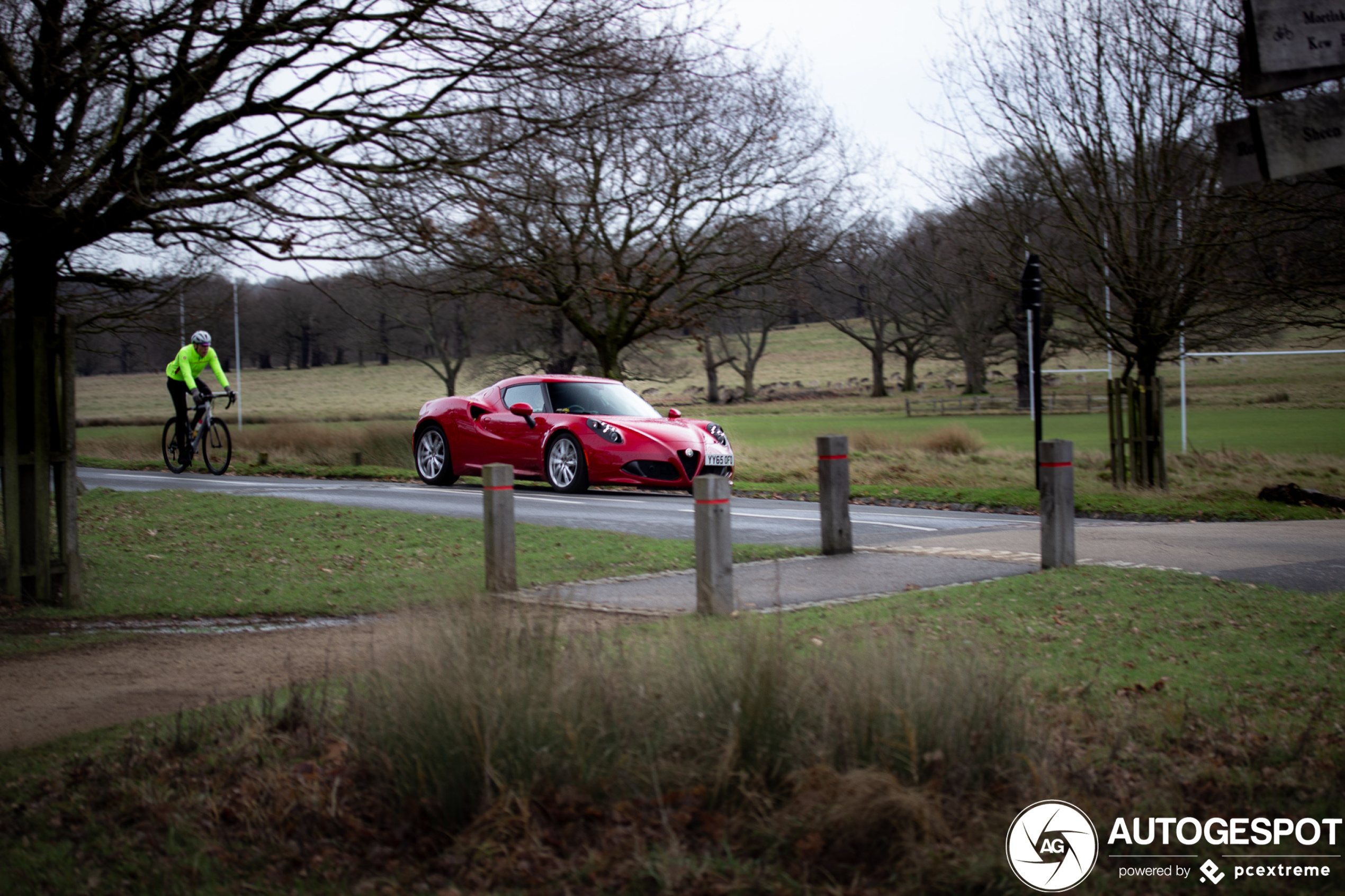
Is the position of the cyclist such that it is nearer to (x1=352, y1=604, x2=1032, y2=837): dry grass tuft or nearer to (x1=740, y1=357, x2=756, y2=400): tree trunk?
(x1=352, y1=604, x2=1032, y2=837): dry grass tuft

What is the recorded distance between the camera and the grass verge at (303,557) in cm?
862

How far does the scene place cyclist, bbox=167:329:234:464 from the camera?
16.9m

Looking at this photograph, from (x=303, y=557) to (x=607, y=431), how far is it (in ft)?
20.7

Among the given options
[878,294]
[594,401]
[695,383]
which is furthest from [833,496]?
[695,383]

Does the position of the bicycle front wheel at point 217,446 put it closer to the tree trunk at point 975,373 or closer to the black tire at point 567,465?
the black tire at point 567,465

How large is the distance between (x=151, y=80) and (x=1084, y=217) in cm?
1514

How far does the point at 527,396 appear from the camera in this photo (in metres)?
17.6

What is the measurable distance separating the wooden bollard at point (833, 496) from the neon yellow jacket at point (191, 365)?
1036 centimetres

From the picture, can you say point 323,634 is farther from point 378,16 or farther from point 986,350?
point 986,350

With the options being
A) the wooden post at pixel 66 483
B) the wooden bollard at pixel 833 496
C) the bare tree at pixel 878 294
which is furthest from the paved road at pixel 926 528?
the bare tree at pixel 878 294

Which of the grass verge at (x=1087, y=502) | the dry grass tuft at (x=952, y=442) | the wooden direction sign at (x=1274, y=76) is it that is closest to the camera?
the wooden direction sign at (x=1274, y=76)

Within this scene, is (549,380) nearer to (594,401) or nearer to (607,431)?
(594,401)

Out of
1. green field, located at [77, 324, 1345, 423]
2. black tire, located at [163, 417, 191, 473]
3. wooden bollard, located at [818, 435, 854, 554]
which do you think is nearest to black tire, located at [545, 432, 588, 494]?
wooden bollard, located at [818, 435, 854, 554]

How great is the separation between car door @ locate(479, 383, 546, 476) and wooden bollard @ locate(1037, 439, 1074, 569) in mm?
9213
